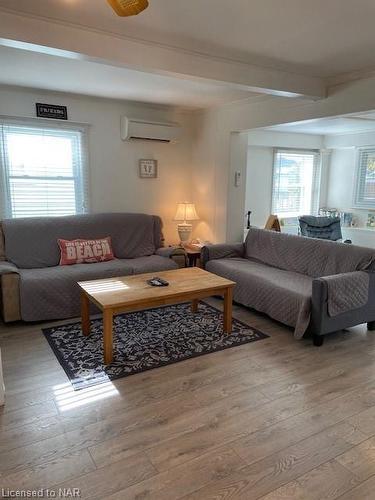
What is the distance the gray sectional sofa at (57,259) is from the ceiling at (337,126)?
7.23 ft

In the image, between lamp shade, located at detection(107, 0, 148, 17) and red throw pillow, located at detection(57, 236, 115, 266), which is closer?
lamp shade, located at detection(107, 0, 148, 17)

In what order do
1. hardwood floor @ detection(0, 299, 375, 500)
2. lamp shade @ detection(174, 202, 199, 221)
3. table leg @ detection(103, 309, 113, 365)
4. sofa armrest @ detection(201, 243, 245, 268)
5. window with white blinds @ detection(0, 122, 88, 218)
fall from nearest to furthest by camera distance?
hardwood floor @ detection(0, 299, 375, 500) → table leg @ detection(103, 309, 113, 365) → window with white blinds @ detection(0, 122, 88, 218) → sofa armrest @ detection(201, 243, 245, 268) → lamp shade @ detection(174, 202, 199, 221)

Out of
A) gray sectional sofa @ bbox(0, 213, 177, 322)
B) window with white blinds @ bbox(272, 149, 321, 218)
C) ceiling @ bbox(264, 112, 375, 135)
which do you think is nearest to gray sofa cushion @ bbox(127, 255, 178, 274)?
gray sectional sofa @ bbox(0, 213, 177, 322)

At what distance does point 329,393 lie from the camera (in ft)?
7.98

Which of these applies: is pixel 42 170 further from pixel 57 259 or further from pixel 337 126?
pixel 337 126

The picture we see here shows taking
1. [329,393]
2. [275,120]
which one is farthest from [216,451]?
[275,120]

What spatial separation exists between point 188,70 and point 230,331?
219 cm

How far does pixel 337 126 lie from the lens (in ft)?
18.0

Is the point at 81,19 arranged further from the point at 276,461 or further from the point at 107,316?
the point at 276,461

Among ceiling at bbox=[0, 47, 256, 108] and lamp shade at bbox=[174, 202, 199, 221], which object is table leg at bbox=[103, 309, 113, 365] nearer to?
ceiling at bbox=[0, 47, 256, 108]

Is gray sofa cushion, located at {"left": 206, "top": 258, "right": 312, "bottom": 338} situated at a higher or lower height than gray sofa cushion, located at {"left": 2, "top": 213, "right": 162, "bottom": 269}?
lower

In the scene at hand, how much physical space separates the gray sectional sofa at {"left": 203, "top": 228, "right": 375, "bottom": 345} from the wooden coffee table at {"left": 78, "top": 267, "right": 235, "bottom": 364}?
1.73 feet

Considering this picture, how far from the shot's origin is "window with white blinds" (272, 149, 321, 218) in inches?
250

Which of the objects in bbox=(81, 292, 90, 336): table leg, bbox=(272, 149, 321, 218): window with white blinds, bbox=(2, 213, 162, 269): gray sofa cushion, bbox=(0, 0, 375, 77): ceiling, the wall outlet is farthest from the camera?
bbox=(272, 149, 321, 218): window with white blinds
